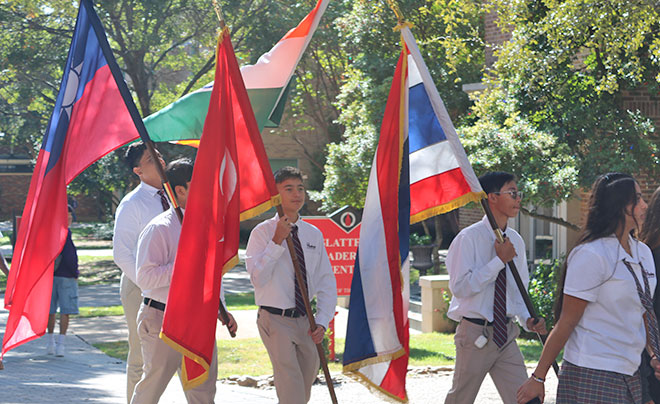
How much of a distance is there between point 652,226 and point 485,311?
45.4 inches

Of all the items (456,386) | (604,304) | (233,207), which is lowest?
(456,386)

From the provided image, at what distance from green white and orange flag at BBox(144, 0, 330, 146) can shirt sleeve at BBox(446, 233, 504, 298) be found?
1.87 meters

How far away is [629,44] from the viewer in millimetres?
9680

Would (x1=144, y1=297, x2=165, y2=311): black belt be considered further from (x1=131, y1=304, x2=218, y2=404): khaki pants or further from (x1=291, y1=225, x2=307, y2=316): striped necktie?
(x1=291, y1=225, x2=307, y2=316): striped necktie

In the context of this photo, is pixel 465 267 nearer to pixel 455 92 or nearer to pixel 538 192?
pixel 538 192

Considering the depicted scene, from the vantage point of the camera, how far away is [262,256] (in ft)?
19.7

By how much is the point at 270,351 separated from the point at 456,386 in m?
1.26

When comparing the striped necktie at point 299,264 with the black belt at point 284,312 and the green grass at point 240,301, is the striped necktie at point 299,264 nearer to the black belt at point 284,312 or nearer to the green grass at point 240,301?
the black belt at point 284,312

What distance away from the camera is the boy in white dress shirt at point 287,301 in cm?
603

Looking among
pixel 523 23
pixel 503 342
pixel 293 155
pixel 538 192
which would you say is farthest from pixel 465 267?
pixel 293 155

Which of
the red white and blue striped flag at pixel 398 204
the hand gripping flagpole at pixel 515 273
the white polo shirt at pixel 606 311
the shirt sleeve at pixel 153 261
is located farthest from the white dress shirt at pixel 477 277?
the shirt sleeve at pixel 153 261

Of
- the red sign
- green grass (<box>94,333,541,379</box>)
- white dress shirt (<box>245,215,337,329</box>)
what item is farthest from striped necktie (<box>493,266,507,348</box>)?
the red sign

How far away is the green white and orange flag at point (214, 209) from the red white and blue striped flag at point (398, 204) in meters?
0.73

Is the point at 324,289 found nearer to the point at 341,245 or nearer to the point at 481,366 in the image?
the point at 481,366
